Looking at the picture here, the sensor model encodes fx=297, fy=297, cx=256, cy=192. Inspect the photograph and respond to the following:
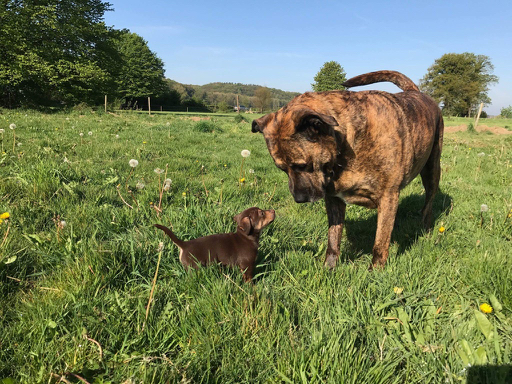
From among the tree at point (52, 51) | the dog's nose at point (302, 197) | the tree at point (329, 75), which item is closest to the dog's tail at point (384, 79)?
the dog's nose at point (302, 197)

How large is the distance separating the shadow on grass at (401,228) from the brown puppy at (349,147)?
0.66 m

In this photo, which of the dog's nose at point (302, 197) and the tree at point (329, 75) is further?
the tree at point (329, 75)

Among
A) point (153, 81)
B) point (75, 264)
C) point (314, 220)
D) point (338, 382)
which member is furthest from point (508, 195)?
point (153, 81)

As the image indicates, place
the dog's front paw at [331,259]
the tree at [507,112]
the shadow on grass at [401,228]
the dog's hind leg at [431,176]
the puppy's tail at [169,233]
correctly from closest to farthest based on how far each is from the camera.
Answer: the puppy's tail at [169,233]
the dog's front paw at [331,259]
the shadow on grass at [401,228]
the dog's hind leg at [431,176]
the tree at [507,112]

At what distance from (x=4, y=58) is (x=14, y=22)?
10.9 ft

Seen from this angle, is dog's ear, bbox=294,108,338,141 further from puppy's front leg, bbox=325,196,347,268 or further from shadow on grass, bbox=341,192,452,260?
shadow on grass, bbox=341,192,452,260

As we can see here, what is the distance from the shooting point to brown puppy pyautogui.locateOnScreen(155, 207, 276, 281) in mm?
2373

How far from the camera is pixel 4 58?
88.7ft

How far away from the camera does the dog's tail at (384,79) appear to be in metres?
4.11

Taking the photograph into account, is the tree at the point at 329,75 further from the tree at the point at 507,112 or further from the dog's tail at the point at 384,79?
the dog's tail at the point at 384,79

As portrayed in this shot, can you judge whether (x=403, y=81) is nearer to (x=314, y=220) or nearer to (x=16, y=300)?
(x=314, y=220)

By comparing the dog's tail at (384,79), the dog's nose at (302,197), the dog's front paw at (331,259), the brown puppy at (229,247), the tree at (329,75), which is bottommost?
the dog's front paw at (331,259)

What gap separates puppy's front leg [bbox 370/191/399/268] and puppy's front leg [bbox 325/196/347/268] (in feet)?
1.26

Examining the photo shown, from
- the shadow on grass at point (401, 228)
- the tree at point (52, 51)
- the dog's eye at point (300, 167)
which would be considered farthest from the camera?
the tree at point (52, 51)
